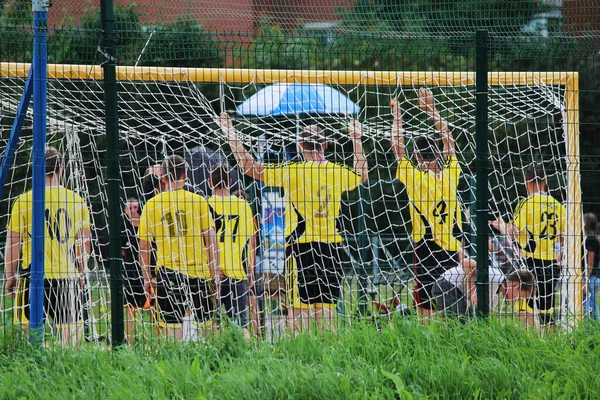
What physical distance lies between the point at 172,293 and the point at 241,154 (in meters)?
1.30

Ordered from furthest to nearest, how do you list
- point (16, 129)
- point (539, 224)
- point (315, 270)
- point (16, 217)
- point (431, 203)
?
point (539, 224) → point (431, 203) → point (315, 270) → point (16, 217) → point (16, 129)

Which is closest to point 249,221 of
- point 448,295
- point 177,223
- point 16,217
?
point 177,223

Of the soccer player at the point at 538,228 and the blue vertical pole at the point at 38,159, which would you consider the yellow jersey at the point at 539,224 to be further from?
the blue vertical pole at the point at 38,159

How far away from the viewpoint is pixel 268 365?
4461mm

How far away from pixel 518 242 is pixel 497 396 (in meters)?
2.83

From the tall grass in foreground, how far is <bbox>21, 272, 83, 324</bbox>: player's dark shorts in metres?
1.22

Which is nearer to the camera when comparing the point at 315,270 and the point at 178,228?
the point at 315,270

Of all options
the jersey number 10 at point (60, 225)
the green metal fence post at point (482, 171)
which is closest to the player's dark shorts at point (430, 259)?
the green metal fence post at point (482, 171)

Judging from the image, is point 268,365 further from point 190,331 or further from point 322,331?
point 190,331

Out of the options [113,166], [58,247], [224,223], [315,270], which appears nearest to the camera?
[113,166]

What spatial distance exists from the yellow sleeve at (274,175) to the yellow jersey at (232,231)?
0.28 meters

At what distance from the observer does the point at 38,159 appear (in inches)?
204

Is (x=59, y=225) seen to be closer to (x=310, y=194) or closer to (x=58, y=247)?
(x=58, y=247)

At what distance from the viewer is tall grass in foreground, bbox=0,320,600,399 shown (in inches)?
166
